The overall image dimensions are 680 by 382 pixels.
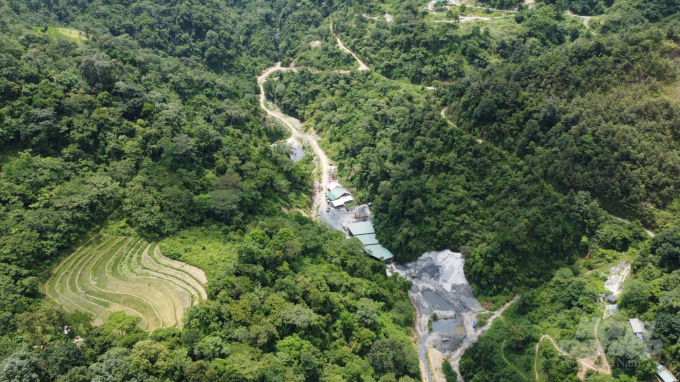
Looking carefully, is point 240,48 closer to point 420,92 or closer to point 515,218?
point 420,92

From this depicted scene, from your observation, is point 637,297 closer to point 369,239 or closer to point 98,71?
point 369,239

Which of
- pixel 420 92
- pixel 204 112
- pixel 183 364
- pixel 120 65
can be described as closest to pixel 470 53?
pixel 420 92

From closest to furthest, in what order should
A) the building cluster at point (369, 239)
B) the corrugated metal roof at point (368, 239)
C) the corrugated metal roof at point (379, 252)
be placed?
1. the corrugated metal roof at point (379, 252)
2. the building cluster at point (369, 239)
3. the corrugated metal roof at point (368, 239)

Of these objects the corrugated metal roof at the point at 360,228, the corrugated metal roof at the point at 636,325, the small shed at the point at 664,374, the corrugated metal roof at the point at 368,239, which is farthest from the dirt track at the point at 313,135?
the small shed at the point at 664,374

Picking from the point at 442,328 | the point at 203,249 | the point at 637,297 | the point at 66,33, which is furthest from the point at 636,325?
the point at 66,33

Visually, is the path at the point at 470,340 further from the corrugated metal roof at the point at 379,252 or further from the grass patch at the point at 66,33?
the grass patch at the point at 66,33

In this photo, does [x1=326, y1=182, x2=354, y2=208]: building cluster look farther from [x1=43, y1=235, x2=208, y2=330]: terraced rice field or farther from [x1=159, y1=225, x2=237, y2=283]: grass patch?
[x1=43, y1=235, x2=208, y2=330]: terraced rice field

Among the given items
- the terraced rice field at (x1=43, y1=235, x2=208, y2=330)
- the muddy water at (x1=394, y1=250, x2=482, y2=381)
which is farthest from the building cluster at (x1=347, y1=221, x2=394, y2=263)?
the terraced rice field at (x1=43, y1=235, x2=208, y2=330)
